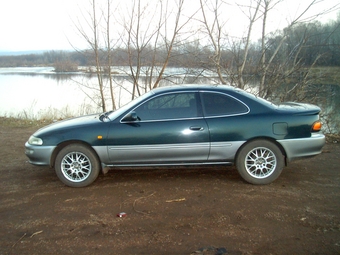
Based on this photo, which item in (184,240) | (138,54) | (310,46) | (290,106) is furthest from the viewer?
(138,54)

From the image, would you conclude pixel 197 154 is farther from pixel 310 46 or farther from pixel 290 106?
pixel 310 46

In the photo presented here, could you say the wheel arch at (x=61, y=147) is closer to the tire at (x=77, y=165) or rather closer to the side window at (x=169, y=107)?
the tire at (x=77, y=165)

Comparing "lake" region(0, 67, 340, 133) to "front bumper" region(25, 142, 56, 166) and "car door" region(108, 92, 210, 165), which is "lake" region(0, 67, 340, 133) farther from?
"front bumper" region(25, 142, 56, 166)

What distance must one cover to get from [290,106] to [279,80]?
440 cm

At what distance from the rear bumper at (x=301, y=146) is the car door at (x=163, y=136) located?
4.09 feet

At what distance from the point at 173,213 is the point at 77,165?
190cm

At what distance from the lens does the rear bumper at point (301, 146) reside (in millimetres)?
4695

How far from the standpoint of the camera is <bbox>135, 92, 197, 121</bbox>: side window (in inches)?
191

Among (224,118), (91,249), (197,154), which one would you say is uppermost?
(224,118)

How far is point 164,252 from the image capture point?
305cm

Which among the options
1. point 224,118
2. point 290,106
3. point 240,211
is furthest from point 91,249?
point 290,106

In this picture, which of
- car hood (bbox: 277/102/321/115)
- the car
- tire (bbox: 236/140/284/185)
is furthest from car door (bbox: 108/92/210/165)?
car hood (bbox: 277/102/321/115)

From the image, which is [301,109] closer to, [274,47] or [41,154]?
[41,154]

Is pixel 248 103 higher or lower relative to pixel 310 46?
lower
